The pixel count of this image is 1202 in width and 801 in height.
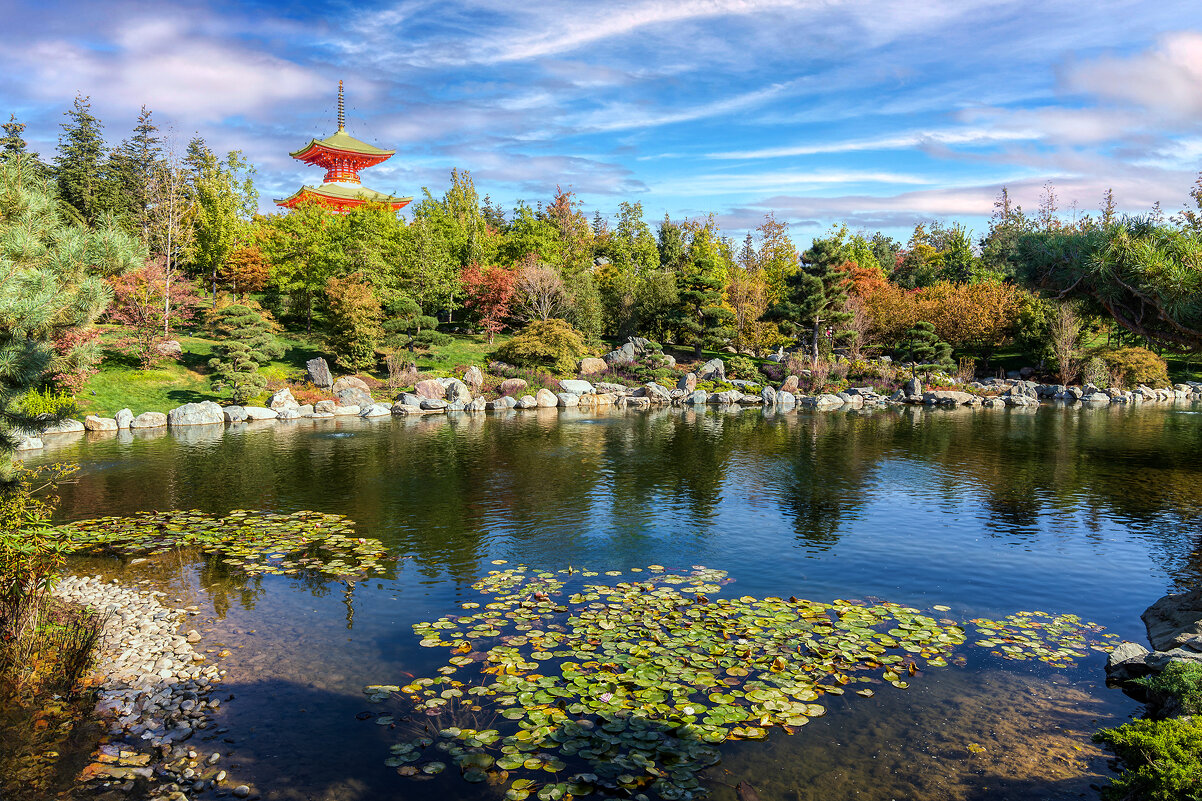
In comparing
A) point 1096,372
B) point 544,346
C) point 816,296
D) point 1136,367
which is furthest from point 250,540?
point 1136,367

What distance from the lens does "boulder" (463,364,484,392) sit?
1473 inches

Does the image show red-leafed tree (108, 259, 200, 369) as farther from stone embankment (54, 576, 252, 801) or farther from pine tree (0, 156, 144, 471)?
stone embankment (54, 576, 252, 801)

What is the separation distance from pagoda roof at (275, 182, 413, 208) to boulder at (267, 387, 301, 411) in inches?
1061

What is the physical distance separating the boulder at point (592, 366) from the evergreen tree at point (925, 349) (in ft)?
66.4

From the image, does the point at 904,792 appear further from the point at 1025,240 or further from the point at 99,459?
the point at 99,459

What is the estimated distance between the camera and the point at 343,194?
5553cm

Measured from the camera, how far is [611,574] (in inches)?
416

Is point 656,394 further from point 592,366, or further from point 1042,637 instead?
point 1042,637

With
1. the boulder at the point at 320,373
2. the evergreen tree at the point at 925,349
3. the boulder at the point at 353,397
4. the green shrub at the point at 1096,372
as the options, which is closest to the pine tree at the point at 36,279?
A: the boulder at the point at 353,397

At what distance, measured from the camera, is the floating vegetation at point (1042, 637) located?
26.2 ft

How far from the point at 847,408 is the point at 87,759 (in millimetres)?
35806

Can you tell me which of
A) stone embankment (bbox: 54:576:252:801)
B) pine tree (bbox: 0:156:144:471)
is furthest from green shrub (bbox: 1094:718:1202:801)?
pine tree (bbox: 0:156:144:471)

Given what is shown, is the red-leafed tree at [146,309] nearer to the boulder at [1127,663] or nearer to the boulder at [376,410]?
the boulder at [376,410]

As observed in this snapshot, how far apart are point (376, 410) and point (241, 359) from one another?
6095 millimetres
